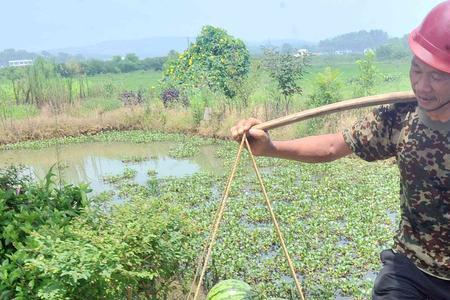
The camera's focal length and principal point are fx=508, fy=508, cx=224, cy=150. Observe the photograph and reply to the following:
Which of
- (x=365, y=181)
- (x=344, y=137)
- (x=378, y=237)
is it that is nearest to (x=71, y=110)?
(x=365, y=181)

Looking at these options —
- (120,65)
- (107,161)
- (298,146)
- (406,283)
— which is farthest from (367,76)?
(120,65)

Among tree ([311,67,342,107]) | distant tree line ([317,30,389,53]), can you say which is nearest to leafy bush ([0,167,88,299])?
tree ([311,67,342,107])

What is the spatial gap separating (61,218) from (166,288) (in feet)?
2.89

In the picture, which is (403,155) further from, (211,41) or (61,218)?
(211,41)

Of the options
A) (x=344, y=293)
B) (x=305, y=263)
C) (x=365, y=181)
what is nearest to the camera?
(x=344, y=293)

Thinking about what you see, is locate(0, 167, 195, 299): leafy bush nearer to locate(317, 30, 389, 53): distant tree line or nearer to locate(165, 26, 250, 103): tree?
locate(165, 26, 250, 103): tree

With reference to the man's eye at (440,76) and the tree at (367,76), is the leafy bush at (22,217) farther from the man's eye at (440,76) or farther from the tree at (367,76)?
the tree at (367,76)

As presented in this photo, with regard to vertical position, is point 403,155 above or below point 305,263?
above

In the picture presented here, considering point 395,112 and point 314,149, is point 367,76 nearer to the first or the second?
point 314,149

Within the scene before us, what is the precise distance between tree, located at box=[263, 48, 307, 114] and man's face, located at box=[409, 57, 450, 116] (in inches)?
481

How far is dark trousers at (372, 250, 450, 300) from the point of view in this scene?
2137 mm

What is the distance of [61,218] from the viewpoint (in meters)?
3.55

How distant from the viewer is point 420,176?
2055mm

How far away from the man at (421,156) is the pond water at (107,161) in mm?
8276
